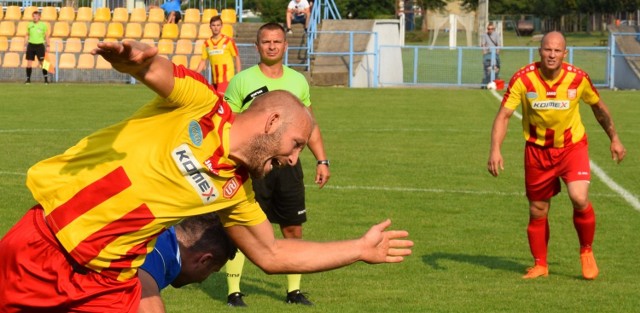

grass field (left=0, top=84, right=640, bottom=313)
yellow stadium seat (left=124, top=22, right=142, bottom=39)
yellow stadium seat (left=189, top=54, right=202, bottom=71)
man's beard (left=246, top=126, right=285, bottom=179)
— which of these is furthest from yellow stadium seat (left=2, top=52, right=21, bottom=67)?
man's beard (left=246, top=126, right=285, bottom=179)

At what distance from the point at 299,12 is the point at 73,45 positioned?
727 cm

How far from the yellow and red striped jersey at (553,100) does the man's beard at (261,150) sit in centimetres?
548

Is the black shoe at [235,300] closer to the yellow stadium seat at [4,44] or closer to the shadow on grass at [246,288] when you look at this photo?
the shadow on grass at [246,288]

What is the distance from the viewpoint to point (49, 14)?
1563 inches

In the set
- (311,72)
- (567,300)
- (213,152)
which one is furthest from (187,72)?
(311,72)

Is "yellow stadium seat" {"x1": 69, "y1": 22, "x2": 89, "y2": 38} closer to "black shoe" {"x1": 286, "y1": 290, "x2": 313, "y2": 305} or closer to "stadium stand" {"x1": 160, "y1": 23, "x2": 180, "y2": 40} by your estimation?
"stadium stand" {"x1": 160, "y1": 23, "x2": 180, "y2": 40}

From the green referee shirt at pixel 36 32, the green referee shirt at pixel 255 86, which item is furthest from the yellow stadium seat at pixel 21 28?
the green referee shirt at pixel 255 86

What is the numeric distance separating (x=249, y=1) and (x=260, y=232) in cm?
→ 9384

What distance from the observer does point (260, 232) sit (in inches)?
209

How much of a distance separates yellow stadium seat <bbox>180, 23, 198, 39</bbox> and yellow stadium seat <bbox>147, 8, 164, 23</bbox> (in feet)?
4.51

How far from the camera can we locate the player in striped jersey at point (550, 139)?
9953 millimetres

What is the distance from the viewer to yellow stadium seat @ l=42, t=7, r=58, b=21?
130ft

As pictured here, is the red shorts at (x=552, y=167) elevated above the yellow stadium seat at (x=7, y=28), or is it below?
below

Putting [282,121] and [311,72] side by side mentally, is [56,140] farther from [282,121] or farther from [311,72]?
[311,72]
